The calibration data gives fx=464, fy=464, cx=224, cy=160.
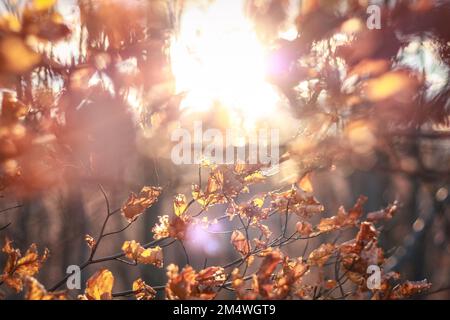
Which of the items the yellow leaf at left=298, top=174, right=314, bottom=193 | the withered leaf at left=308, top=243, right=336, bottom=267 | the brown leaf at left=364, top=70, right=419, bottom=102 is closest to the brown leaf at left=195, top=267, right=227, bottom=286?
the withered leaf at left=308, top=243, right=336, bottom=267

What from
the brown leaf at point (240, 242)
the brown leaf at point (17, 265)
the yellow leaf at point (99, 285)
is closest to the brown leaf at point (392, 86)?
the brown leaf at point (240, 242)

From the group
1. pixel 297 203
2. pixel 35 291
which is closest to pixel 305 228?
pixel 297 203

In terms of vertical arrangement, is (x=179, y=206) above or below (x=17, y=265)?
above

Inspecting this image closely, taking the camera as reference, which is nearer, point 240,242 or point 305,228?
point 305,228

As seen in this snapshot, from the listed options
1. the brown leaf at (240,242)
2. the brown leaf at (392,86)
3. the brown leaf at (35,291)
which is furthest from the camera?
the brown leaf at (240,242)

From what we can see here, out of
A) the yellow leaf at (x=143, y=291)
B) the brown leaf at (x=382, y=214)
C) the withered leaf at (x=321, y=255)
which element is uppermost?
the brown leaf at (x=382, y=214)

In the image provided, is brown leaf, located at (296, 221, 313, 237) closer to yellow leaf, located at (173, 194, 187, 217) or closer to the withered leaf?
the withered leaf

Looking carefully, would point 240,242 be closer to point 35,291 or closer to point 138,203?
point 138,203

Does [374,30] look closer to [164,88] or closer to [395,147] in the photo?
[395,147]

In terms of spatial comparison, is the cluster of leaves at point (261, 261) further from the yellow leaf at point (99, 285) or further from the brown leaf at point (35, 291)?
the brown leaf at point (35, 291)

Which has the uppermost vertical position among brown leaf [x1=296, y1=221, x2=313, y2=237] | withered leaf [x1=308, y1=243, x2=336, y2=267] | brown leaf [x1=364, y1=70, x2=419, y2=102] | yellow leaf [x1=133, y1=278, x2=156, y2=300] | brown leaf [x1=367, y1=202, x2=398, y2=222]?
brown leaf [x1=364, y1=70, x2=419, y2=102]

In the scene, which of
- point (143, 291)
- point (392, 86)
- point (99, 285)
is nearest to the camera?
point (99, 285)

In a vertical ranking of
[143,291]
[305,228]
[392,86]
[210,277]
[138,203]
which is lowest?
[143,291]

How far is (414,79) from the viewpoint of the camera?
1.57 metres
